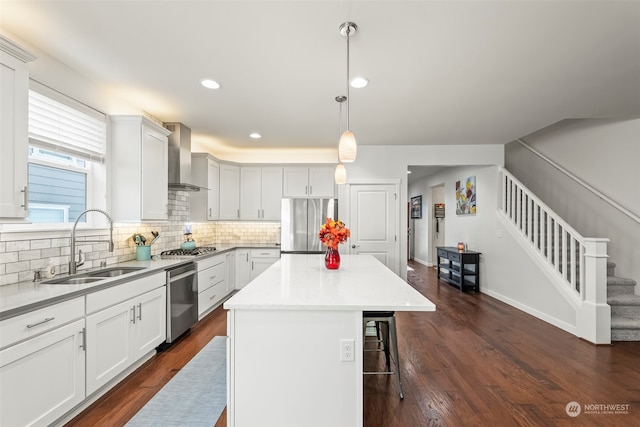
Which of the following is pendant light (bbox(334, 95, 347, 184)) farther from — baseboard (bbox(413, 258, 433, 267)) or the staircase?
baseboard (bbox(413, 258, 433, 267))

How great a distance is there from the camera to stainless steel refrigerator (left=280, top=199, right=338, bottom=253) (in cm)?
485

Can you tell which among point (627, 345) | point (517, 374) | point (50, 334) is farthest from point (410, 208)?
point (50, 334)

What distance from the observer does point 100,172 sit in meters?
2.81

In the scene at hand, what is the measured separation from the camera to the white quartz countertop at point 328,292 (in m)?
1.50

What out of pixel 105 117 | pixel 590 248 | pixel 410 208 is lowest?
pixel 590 248

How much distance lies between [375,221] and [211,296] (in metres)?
2.90

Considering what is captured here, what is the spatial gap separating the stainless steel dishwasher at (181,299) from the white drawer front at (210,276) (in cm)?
17

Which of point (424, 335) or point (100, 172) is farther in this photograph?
point (424, 335)

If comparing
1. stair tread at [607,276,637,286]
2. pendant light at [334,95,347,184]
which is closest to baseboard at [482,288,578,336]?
stair tread at [607,276,637,286]

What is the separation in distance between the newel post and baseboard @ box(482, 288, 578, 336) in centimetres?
12

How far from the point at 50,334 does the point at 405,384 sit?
2.47m

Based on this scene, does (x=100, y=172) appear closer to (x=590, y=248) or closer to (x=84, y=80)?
(x=84, y=80)

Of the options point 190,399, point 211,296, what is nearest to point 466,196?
point 211,296

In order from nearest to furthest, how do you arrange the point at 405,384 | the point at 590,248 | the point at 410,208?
the point at 405,384
the point at 590,248
the point at 410,208
